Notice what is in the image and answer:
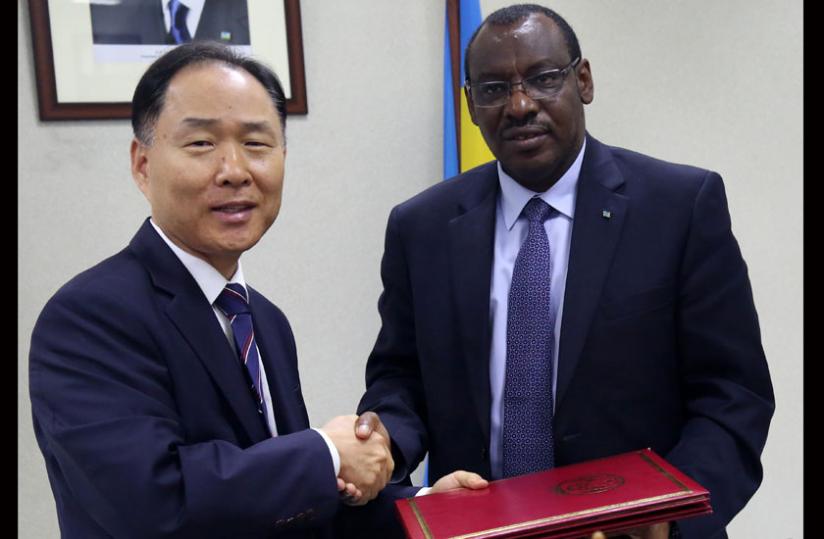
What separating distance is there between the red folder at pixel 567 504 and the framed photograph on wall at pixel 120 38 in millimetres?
2024

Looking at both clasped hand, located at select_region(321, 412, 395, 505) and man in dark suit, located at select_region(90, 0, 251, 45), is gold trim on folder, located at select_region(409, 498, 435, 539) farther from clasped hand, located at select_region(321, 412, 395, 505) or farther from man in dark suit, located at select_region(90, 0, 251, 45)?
man in dark suit, located at select_region(90, 0, 251, 45)

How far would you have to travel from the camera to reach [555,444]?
179cm

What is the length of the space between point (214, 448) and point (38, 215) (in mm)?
1877

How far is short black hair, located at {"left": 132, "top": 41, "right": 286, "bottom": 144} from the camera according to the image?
1.51m

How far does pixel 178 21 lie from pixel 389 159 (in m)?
0.90

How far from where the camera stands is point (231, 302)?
5.26ft

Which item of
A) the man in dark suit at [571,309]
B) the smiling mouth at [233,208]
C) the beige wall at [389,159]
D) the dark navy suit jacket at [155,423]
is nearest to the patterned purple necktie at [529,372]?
the man in dark suit at [571,309]

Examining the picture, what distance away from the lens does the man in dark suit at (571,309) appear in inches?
68.9

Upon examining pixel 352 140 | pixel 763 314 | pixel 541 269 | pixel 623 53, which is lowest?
pixel 763 314

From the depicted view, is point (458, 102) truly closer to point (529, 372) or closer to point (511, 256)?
point (511, 256)

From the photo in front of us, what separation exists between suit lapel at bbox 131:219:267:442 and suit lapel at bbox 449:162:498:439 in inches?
19.6

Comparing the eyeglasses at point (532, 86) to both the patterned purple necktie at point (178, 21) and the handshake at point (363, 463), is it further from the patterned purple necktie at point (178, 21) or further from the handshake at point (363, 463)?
the patterned purple necktie at point (178, 21)

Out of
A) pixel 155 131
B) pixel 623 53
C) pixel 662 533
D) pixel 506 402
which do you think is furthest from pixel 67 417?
pixel 623 53

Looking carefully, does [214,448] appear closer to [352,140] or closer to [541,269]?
[541,269]
